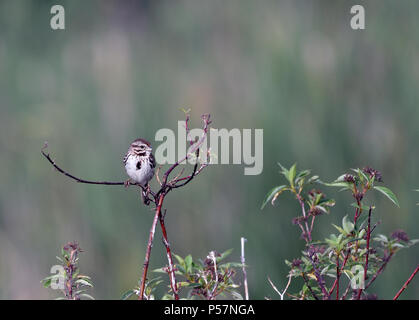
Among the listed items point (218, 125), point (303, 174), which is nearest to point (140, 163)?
point (303, 174)

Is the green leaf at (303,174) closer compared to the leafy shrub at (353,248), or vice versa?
the leafy shrub at (353,248)

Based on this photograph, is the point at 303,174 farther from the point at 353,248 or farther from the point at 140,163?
the point at 140,163

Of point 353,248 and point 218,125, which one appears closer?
point 353,248

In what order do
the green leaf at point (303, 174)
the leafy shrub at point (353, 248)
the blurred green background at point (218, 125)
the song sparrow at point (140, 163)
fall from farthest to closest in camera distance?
the blurred green background at point (218, 125)
the song sparrow at point (140, 163)
the green leaf at point (303, 174)
the leafy shrub at point (353, 248)

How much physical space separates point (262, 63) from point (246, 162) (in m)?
0.76

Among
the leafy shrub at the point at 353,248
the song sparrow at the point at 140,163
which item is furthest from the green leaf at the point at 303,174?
the song sparrow at the point at 140,163

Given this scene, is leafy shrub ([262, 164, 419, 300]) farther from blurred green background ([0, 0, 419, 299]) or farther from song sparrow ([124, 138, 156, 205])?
blurred green background ([0, 0, 419, 299])

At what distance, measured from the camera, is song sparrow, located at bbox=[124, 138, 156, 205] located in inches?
99.8

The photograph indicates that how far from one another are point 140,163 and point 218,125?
60.5 inches

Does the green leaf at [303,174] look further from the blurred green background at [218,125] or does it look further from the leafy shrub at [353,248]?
the blurred green background at [218,125]

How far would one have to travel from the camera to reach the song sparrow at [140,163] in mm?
2535

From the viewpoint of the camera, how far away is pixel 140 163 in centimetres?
256

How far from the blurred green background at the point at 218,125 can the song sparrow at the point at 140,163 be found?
1041 mm
